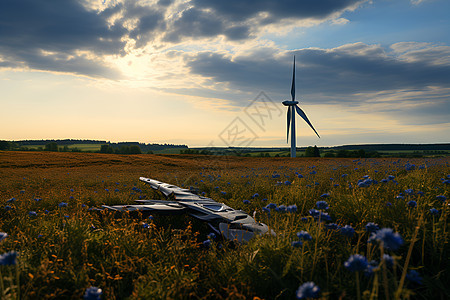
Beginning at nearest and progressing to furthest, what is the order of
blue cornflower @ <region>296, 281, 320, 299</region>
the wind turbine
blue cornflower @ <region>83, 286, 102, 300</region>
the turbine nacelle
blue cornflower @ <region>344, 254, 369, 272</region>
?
blue cornflower @ <region>296, 281, 320, 299</region>, blue cornflower @ <region>344, 254, 369, 272</region>, blue cornflower @ <region>83, 286, 102, 300</region>, the wind turbine, the turbine nacelle

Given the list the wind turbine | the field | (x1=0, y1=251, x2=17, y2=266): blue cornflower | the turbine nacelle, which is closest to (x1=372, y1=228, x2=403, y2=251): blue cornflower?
the field

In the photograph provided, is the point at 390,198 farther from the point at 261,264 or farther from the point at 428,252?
the point at 261,264

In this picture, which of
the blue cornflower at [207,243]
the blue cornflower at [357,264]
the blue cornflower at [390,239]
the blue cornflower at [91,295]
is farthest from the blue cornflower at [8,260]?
the blue cornflower at [390,239]

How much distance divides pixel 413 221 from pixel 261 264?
2.23 meters

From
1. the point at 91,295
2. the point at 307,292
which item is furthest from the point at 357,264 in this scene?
the point at 91,295

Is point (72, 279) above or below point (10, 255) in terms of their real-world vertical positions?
below

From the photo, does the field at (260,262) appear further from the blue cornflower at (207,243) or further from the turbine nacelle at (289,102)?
the turbine nacelle at (289,102)

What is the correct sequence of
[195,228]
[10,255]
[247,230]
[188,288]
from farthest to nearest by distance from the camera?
[195,228] < [247,230] < [188,288] < [10,255]

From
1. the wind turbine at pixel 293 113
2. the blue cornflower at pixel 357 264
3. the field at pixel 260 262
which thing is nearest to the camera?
the blue cornflower at pixel 357 264

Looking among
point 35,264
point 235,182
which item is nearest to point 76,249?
point 35,264

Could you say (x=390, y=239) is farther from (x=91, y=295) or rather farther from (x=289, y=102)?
(x=289, y=102)

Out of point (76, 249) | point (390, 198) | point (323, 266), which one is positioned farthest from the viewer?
point (390, 198)

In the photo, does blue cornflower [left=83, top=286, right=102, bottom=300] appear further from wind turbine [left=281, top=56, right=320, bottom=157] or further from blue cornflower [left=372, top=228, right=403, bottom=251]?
wind turbine [left=281, top=56, right=320, bottom=157]

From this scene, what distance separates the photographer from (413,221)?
11.5 ft
